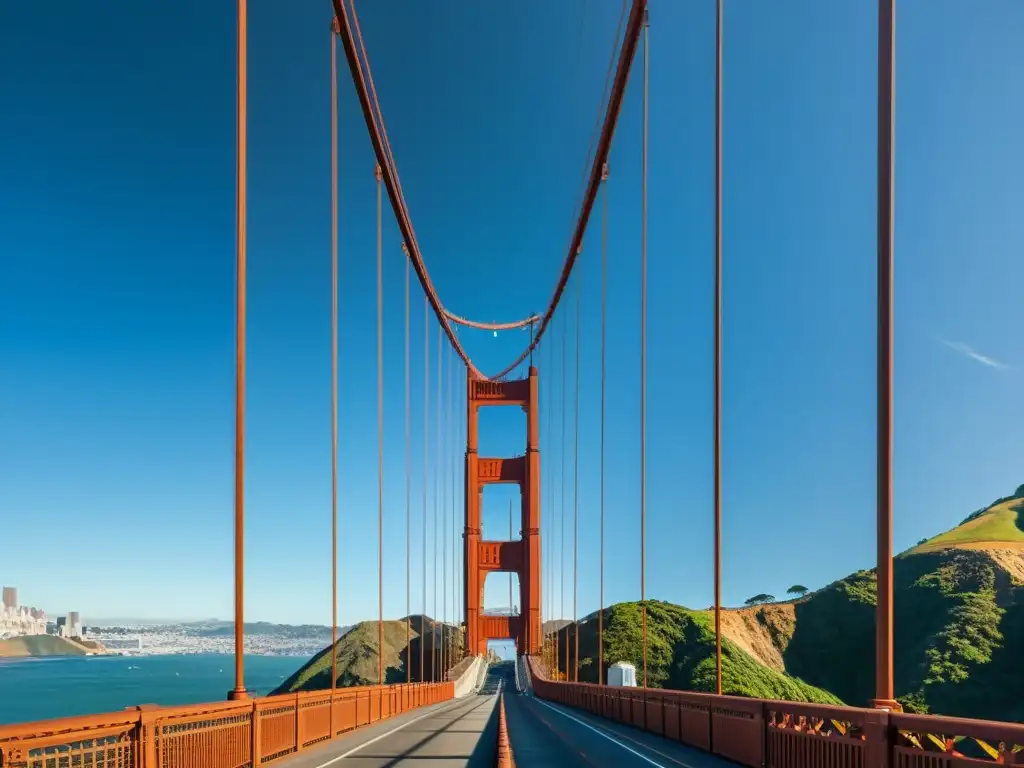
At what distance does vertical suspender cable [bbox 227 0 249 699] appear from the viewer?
10.2 meters

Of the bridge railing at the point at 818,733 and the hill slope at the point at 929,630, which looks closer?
the bridge railing at the point at 818,733

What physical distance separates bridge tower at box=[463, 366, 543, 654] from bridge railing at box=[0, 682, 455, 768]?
46261 millimetres

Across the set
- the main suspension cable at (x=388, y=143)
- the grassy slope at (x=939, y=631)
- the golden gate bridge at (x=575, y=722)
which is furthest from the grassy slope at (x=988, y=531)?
the golden gate bridge at (x=575, y=722)

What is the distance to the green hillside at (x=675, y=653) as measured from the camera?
2594 inches

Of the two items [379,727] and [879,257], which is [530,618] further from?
[879,257]

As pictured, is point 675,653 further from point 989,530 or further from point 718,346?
point 718,346

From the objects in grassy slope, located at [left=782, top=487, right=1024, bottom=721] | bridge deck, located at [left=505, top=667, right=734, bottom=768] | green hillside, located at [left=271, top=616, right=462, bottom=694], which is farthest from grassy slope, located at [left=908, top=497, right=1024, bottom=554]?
bridge deck, located at [left=505, top=667, right=734, bottom=768]

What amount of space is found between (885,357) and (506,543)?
59658 mm

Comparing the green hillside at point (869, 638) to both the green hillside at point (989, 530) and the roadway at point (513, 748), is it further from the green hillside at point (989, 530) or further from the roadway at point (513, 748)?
the roadway at point (513, 748)

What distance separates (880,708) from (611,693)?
15578mm

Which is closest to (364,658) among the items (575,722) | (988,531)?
(988,531)

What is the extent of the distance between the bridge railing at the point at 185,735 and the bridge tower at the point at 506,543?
152 feet

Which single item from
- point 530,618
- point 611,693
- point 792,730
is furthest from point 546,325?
point 792,730

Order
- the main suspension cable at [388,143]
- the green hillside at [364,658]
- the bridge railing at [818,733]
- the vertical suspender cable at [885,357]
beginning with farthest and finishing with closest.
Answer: the green hillside at [364,658]
the main suspension cable at [388,143]
the vertical suspender cable at [885,357]
the bridge railing at [818,733]
